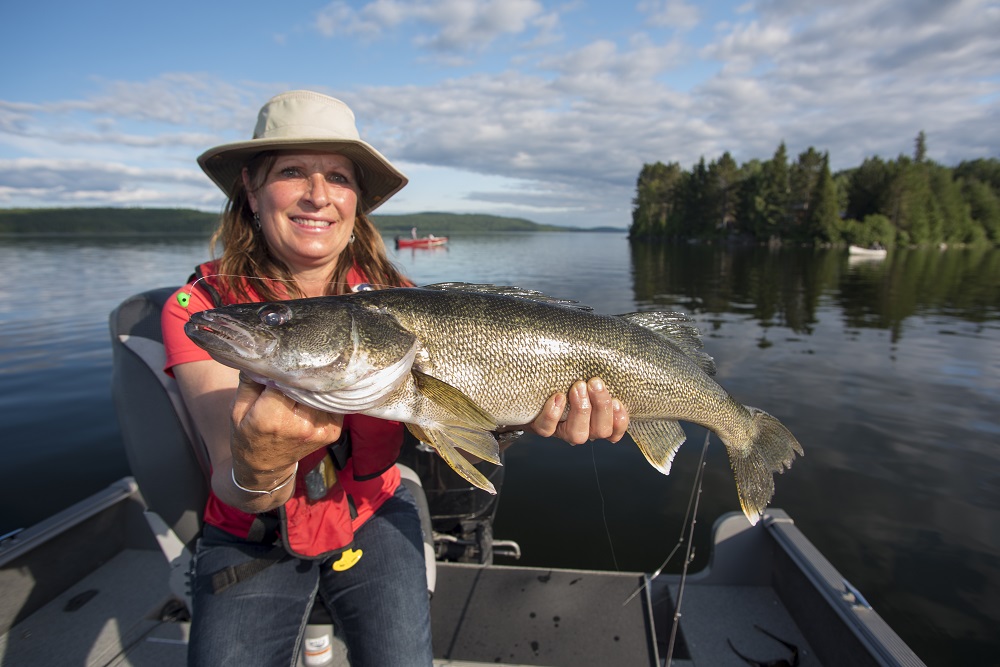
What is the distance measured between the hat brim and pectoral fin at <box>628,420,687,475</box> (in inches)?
92.2

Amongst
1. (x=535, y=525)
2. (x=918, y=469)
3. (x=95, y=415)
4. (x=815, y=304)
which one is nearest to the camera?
(x=535, y=525)

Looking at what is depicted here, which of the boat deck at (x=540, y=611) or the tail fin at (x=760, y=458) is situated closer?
the tail fin at (x=760, y=458)

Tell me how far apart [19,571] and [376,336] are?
394 centimetres

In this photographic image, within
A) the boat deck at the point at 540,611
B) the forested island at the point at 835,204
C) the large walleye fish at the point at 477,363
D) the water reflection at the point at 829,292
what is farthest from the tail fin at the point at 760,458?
the forested island at the point at 835,204

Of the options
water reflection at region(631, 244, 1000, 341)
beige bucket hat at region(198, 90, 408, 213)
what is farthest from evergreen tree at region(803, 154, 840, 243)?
beige bucket hat at region(198, 90, 408, 213)

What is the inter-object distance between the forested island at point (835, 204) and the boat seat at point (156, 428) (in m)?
84.3

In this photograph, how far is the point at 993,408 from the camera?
973 cm

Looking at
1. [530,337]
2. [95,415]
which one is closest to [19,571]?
[530,337]

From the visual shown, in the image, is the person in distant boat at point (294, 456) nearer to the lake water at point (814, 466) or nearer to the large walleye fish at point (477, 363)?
the large walleye fish at point (477, 363)

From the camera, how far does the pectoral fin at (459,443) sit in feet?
8.32

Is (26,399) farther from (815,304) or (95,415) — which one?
(815,304)

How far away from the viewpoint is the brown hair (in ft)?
10.1

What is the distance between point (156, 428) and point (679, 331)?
131 inches

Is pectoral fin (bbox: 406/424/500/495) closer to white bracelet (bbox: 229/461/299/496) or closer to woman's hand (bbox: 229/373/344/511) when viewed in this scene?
woman's hand (bbox: 229/373/344/511)
